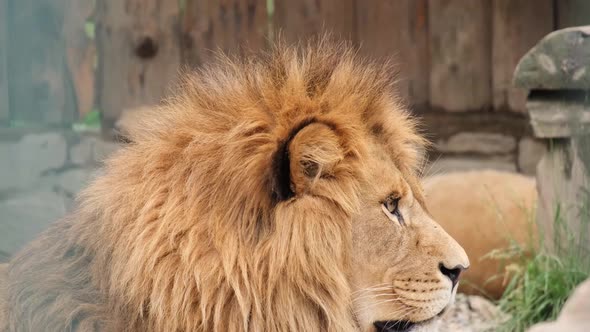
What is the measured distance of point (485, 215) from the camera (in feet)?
19.3

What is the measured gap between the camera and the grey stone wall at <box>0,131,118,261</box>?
247 inches

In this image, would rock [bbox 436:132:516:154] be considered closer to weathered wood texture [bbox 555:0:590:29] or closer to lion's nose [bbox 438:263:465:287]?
weathered wood texture [bbox 555:0:590:29]

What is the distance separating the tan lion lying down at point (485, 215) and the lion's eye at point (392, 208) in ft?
8.48

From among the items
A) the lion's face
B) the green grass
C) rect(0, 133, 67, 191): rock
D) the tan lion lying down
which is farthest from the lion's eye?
rect(0, 133, 67, 191): rock

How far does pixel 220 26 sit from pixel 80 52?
1125 mm

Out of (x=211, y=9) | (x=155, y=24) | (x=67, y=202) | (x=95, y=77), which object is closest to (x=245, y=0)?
(x=211, y=9)

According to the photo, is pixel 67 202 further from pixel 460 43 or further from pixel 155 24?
pixel 460 43

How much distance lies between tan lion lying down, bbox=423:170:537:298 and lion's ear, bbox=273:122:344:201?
9.36ft

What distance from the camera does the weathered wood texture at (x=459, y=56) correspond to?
6793 millimetres

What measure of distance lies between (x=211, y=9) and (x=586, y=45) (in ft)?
10.7

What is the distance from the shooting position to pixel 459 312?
5543mm

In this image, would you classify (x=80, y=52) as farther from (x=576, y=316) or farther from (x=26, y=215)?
(x=576, y=316)

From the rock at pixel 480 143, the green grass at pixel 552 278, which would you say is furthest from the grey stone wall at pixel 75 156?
the green grass at pixel 552 278

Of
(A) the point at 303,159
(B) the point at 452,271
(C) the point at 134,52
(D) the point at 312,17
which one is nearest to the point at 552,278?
(B) the point at 452,271
